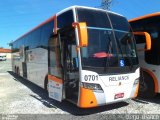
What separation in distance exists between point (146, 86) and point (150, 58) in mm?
1107

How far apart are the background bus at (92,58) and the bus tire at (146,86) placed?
3.83 ft

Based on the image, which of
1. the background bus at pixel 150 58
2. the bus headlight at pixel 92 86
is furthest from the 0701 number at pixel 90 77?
the background bus at pixel 150 58

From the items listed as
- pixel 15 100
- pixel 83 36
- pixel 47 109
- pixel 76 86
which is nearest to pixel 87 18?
pixel 83 36

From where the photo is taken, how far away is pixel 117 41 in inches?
290

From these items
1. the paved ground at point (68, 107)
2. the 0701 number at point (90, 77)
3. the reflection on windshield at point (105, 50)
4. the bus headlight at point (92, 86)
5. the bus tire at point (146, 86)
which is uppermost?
the reflection on windshield at point (105, 50)

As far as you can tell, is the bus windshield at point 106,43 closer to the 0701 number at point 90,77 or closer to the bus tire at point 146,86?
the 0701 number at point 90,77

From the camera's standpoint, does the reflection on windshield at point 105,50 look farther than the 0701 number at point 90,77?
Yes

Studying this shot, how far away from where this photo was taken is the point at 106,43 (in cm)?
707

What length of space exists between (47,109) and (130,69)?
3.00 meters

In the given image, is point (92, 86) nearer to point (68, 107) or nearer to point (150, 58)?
point (68, 107)

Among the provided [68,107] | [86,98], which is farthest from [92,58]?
[68,107]

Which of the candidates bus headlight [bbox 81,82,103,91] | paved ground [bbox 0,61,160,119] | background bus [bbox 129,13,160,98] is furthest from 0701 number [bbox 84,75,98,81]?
background bus [bbox 129,13,160,98]

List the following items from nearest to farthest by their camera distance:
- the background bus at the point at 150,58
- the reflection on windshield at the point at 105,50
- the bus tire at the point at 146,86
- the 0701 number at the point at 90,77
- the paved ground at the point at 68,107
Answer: the 0701 number at the point at 90,77 < the reflection on windshield at the point at 105,50 < the paved ground at the point at 68,107 < the background bus at the point at 150,58 < the bus tire at the point at 146,86

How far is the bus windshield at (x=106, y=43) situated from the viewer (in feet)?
22.1
